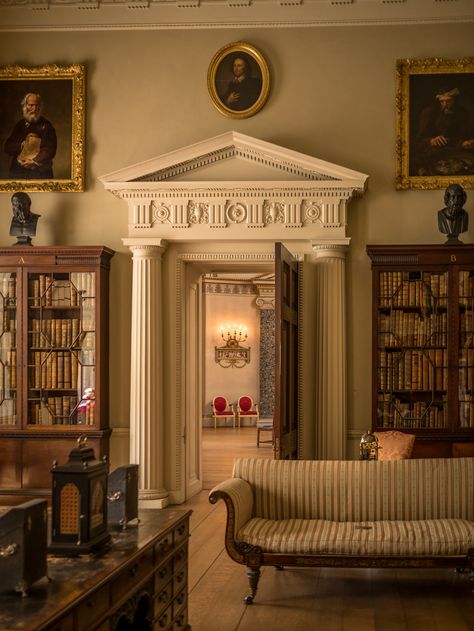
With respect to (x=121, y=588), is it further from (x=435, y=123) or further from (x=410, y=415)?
(x=435, y=123)

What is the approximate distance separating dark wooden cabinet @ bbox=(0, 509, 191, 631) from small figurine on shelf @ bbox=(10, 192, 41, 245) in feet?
17.5

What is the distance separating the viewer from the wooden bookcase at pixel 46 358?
944 centimetres

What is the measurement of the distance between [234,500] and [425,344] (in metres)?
3.75

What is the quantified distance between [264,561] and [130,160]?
535 centimetres

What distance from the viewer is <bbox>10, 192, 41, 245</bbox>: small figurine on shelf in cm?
960

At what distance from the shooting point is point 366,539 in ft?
19.7

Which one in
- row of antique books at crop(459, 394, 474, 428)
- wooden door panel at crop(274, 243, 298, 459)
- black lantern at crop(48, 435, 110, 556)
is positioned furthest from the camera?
row of antique books at crop(459, 394, 474, 428)

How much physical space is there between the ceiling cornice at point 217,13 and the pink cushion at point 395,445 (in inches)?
174

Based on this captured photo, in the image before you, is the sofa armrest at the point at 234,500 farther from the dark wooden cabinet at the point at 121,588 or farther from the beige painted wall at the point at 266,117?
the beige painted wall at the point at 266,117

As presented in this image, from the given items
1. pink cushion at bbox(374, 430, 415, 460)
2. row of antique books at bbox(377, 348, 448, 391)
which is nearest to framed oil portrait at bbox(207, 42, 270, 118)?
row of antique books at bbox(377, 348, 448, 391)

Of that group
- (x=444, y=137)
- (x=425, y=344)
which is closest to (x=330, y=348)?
(x=425, y=344)

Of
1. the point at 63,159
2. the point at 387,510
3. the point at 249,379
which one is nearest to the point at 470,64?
the point at 63,159

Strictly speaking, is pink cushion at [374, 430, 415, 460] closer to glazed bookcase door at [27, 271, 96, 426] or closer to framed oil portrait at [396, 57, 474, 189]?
framed oil portrait at [396, 57, 474, 189]

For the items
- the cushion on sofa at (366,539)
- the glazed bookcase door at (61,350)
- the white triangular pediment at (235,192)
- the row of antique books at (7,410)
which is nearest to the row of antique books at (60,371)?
the glazed bookcase door at (61,350)
